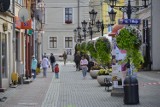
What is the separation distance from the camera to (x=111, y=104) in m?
17.6

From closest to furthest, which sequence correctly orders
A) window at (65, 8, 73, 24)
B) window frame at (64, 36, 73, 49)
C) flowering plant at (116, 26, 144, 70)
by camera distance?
flowering plant at (116, 26, 144, 70) < window frame at (64, 36, 73, 49) < window at (65, 8, 73, 24)

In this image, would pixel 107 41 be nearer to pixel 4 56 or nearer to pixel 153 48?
pixel 4 56

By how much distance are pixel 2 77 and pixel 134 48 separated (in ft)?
25.8

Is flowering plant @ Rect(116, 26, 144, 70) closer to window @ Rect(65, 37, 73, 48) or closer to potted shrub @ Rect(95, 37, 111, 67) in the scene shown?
potted shrub @ Rect(95, 37, 111, 67)

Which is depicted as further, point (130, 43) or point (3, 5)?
point (3, 5)

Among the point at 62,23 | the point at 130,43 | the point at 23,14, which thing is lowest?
the point at 130,43

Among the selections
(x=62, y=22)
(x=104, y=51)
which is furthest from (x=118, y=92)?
(x=62, y=22)

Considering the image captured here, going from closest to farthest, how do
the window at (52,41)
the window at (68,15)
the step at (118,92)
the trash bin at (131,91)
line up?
the trash bin at (131,91), the step at (118,92), the window at (52,41), the window at (68,15)

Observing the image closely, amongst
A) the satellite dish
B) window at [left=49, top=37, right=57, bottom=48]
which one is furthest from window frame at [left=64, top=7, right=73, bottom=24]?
the satellite dish

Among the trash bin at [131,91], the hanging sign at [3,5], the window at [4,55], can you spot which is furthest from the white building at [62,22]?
the trash bin at [131,91]

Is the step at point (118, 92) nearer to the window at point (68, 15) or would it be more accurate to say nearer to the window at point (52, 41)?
the window at point (52, 41)

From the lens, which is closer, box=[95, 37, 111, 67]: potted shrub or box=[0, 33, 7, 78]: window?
box=[0, 33, 7, 78]: window

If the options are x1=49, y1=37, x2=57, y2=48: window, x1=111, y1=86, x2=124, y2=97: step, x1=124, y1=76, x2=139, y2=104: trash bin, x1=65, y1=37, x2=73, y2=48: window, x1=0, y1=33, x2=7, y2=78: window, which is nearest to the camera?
x1=124, y1=76, x2=139, y2=104: trash bin

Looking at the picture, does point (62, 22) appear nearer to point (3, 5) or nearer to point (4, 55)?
point (4, 55)
